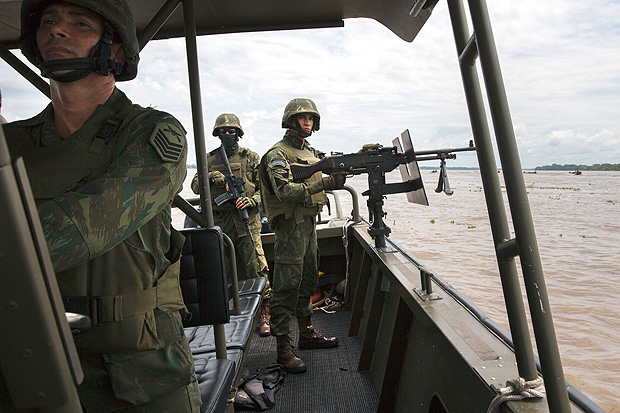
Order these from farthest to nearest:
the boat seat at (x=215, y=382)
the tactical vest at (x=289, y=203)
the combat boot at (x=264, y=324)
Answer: the combat boot at (x=264, y=324) → the tactical vest at (x=289, y=203) → the boat seat at (x=215, y=382)

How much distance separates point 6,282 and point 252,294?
9.00 ft

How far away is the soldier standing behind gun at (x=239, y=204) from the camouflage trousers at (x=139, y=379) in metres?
2.90

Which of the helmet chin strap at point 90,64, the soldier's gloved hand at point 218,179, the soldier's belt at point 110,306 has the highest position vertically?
the helmet chin strap at point 90,64

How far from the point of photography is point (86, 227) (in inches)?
36.2

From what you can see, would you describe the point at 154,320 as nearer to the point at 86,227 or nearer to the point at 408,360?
the point at 86,227

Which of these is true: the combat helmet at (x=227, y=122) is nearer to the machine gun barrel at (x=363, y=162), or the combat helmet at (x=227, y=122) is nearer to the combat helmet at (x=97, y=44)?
the machine gun barrel at (x=363, y=162)

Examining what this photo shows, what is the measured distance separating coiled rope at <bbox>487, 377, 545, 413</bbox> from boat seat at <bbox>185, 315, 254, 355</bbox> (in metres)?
1.47

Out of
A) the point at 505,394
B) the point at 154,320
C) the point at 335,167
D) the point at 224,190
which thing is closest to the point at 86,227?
the point at 154,320

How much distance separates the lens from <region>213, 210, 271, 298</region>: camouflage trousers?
439 centimetres

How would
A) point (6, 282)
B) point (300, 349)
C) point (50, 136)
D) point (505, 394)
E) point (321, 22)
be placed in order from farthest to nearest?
point (300, 349), point (321, 22), point (50, 136), point (505, 394), point (6, 282)

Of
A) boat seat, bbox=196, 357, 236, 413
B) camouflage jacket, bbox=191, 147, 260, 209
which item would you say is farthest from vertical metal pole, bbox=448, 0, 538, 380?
camouflage jacket, bbox=191, 147, 260, 209

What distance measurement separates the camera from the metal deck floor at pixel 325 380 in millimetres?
2740

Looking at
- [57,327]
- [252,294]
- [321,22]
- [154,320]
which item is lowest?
[252,294]

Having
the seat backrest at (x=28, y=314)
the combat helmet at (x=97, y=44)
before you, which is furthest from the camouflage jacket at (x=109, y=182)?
the seat backrest at (x=28, y=314)
